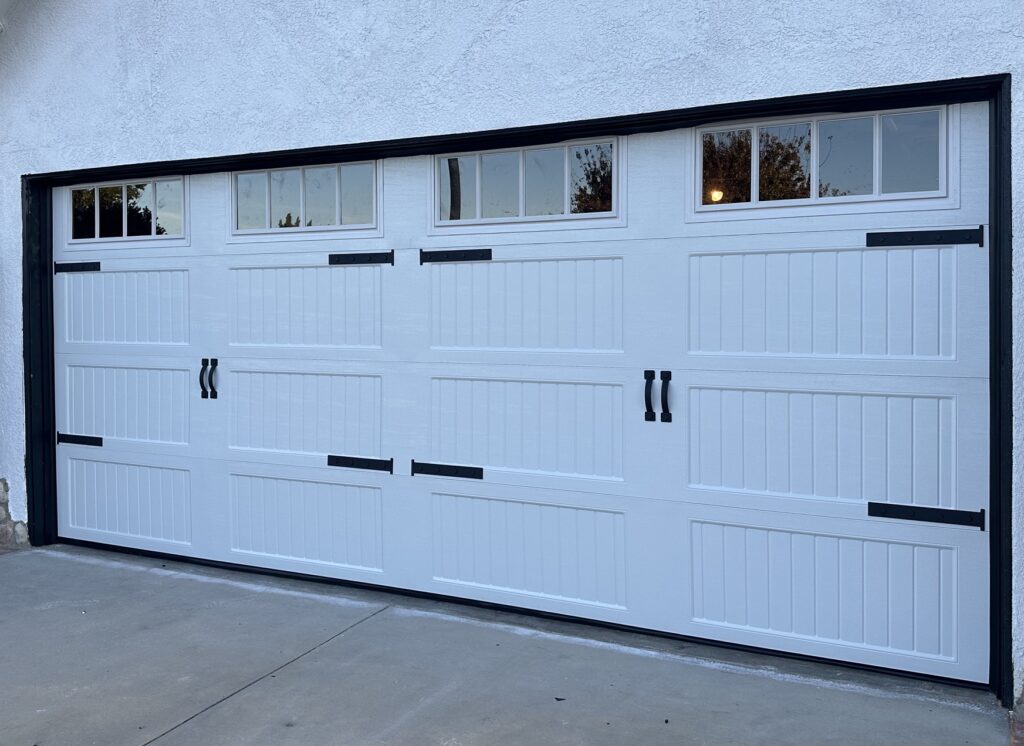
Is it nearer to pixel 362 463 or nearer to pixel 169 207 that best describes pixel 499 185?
pixel 362 463

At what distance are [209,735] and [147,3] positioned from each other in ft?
13.7

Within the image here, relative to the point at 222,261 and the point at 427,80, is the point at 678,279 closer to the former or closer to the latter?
the point at 427,80

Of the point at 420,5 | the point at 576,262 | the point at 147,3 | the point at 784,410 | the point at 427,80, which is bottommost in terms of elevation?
the point at 784,410

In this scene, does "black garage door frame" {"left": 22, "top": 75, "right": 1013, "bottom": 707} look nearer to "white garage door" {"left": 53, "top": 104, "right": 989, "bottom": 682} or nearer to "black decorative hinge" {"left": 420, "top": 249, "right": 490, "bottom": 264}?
"white garage door" {"left": 53, "top": 104, "right": 989, "bottom": 682}

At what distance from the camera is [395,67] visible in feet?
15.6

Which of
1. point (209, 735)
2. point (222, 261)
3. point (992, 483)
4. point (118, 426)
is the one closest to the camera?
point (209, 735)

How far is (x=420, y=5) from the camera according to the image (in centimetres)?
465

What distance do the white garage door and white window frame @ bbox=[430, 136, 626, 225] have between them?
0.02 meters

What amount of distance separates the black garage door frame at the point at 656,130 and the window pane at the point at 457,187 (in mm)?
88

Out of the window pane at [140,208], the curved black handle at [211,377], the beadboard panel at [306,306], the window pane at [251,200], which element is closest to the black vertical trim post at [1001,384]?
the beadboard panel at [306,306]

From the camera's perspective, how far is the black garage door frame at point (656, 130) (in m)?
3.52

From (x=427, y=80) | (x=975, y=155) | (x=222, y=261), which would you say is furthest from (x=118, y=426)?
(x=975, y=155)

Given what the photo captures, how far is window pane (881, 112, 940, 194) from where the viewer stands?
147 inches

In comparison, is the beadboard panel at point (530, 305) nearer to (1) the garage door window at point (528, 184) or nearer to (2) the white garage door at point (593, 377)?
(2) the white garage door at point (593, 377)
